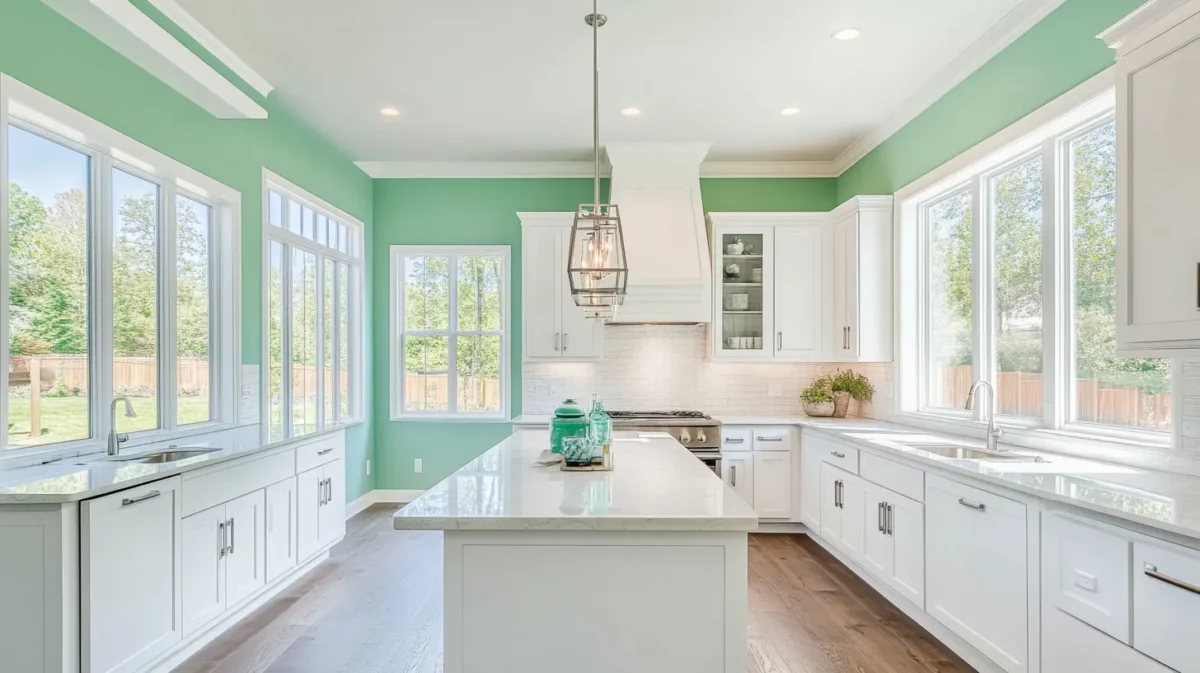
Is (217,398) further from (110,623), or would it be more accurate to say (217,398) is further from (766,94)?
(766,94)

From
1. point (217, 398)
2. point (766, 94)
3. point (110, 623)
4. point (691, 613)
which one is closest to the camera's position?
point (691, 613)

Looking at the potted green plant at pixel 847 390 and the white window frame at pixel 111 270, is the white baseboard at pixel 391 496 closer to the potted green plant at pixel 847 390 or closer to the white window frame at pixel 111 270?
the white window frame at pixel 111 270

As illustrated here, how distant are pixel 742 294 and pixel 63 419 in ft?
14.1

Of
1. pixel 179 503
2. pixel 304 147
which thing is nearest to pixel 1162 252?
pixel 179 503

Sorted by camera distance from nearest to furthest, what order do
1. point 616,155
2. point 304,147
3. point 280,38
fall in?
point 280,38 < point 304,147 < point 616,155

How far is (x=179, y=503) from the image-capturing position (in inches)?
102

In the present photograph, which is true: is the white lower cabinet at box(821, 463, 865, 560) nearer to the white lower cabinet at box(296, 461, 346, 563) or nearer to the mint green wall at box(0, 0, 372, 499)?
the white lower cabinet at box(296, 461, 346, 563)

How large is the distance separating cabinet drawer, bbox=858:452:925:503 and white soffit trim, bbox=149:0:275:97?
4.10 meters

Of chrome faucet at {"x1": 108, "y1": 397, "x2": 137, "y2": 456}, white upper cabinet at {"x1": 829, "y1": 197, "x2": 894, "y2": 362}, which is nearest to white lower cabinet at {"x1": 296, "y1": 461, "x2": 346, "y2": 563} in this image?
chrome faucet at {"x1": 108, "y1": 397, "x2": 137, "y2": 456}

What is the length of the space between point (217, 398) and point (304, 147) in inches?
76.1

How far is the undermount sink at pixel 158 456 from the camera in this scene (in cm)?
271

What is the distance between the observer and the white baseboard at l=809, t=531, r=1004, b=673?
261cm

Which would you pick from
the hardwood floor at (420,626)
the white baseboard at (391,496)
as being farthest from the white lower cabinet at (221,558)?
the white baseboard at (391,496)

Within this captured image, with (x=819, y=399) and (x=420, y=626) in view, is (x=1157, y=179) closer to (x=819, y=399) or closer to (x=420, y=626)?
(x=819, y=399)
